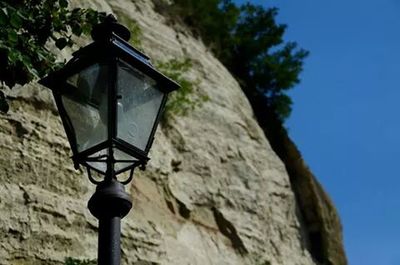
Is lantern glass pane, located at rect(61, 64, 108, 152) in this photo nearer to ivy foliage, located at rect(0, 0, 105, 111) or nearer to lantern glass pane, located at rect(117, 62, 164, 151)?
lantern glass pane, located at rect(117, 62, 164, 151)

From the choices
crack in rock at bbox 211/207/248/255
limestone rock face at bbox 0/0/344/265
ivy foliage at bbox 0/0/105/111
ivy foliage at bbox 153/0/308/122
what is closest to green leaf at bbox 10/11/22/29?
ivy foliage at bbox 0/0/105/111

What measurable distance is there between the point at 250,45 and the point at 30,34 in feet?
41.0

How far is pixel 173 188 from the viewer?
11.6 m

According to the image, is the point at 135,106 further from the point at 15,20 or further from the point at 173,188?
the point at 173,188

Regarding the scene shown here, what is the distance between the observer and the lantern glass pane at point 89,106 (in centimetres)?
379

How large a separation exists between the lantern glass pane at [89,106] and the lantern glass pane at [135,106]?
0.07 meters

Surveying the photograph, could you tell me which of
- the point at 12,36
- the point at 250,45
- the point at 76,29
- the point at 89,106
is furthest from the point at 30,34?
the point at 250,45

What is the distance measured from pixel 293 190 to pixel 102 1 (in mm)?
5007

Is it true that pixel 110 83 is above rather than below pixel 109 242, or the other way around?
above

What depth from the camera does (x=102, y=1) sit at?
494 inches

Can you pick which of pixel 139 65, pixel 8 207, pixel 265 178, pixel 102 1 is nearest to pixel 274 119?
pixel 265 178

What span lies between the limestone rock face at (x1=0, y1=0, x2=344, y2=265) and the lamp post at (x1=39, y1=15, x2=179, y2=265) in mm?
4711

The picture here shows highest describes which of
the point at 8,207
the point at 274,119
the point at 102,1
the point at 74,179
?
the point at 274,119

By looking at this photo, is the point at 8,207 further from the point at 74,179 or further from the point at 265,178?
the point at 265,178
